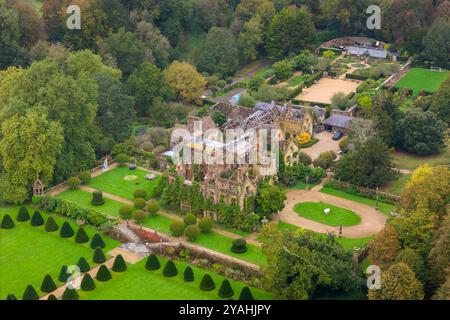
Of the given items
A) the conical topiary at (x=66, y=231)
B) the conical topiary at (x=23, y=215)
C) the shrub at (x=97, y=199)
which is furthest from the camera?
the shrub at (x=97, y=199)

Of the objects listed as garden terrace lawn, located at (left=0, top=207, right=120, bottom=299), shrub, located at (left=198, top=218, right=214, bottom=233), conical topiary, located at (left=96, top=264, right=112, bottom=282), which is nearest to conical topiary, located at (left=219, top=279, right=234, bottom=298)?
conical topiary, located at (left=96, top=264, right=112, bottom=282)

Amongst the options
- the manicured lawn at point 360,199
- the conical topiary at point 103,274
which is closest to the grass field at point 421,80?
the manicured lawn at point 360,199

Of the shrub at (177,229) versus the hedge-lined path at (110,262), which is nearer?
the hedge-lined path at (110,262)

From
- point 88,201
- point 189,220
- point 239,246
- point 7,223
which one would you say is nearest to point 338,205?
point 239,246

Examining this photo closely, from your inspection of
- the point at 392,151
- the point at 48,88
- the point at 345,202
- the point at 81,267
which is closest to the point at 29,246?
the point at 81,267

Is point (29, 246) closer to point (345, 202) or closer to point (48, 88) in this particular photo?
point (48, 88)

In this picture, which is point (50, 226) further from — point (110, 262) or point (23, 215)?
point (110, 262)

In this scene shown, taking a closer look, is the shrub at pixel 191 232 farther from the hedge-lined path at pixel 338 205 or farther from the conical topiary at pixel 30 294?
the conical topiary at pixel 30 294
